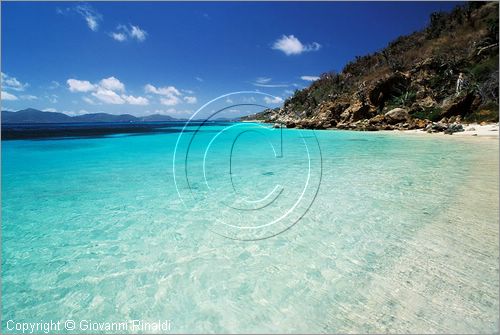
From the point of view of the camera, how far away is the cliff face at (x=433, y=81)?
3167 cm

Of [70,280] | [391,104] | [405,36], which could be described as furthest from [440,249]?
[405,36]

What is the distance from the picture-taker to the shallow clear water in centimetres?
334

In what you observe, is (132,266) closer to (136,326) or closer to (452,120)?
(136,326)

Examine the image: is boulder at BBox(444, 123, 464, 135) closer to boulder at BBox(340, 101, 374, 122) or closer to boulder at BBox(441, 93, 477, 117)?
boulder at BBox(441, 93, 477, 117)

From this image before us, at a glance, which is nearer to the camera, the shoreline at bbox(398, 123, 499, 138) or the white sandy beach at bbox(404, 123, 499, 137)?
the shoreline at bbox(398, 123, 499, 138)

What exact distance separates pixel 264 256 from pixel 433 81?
160ft

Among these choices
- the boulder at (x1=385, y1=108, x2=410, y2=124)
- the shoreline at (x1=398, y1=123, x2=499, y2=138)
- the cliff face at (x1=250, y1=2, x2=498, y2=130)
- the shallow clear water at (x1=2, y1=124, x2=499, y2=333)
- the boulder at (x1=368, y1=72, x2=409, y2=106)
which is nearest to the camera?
the shallow clear water at (x1=2, y1=124, x2=499, y2=333)

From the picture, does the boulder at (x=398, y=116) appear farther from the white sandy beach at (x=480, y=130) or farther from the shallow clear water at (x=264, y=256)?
the shallow clear water at (x=264, y=256)

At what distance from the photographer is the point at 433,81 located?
4131cm

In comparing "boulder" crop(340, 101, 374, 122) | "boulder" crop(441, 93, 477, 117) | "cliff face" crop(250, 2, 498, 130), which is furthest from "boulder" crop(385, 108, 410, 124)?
"boulder" crop(340, 101, 374, 122)

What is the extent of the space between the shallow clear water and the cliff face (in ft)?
94.4

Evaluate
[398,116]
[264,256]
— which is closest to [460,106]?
[398,116]

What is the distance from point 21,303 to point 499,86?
40.5 metres

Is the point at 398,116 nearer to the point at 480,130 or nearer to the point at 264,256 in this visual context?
the point at 480,130
